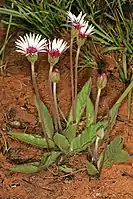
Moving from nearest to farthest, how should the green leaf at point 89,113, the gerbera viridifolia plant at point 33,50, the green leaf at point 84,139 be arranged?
the gerbera viridifolia plant at point 33,50
the green leaf at point 84,139
the green leaf at point 89,113

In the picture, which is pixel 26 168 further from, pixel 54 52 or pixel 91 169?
pixel 54 52

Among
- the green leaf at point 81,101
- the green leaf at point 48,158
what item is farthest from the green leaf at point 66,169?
the green leaf at point 81,101

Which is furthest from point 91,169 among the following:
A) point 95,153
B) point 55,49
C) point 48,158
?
point 55,49

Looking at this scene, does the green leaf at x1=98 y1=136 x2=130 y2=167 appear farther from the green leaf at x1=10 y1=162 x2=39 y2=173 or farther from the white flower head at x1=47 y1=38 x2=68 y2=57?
the white flower head at x1=47 y1=38 x2=68 y2=57

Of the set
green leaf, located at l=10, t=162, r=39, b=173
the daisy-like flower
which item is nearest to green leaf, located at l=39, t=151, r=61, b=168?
green leaf, located at l=10, t=162, r=39, b=173

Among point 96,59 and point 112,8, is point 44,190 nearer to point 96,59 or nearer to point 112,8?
point 96,59

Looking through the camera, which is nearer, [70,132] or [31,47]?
[31,47]

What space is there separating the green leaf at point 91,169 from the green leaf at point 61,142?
101mm

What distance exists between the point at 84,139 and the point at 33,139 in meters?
0.20

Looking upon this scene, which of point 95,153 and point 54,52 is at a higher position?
point 54,52

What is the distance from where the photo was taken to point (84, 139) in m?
2.24

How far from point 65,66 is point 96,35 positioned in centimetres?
21

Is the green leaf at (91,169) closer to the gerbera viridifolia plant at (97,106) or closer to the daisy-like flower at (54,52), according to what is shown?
the gerbera viridifolia plant at (97,106)

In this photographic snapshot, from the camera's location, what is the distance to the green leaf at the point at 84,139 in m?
2.21
